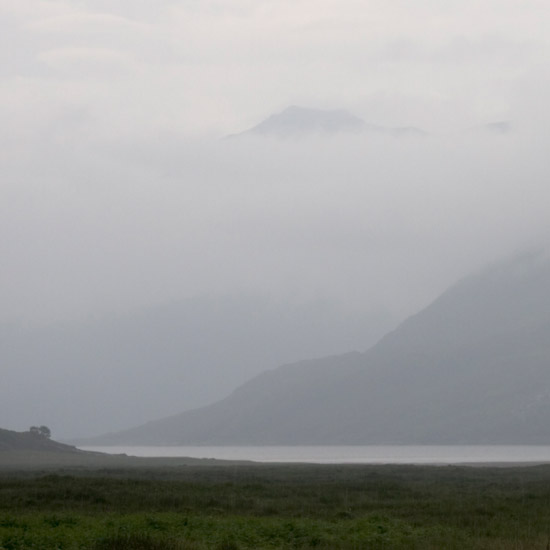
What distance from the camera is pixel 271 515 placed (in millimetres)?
44094

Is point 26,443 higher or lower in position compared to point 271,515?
higher

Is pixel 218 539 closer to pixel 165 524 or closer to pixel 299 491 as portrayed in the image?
pixel 165 524

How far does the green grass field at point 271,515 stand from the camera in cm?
3250

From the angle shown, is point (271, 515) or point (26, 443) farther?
point (26, 443)

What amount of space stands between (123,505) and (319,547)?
1713 cm

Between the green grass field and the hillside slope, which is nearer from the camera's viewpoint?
the green grass field

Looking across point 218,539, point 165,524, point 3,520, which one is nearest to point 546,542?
point 218,539

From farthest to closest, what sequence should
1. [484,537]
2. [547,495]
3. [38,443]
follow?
1. [38,443]
2. [547,495]
3. [484,537]

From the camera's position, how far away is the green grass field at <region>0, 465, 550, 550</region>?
32.5m

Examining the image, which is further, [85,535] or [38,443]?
[38,443]

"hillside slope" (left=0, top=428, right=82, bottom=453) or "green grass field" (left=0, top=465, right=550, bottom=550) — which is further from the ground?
"hillside slope" (left=0, top=428, right=82, bottom=453)

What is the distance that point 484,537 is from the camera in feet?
115

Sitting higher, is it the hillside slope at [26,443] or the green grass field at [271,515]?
the hillside slope at [26,443]

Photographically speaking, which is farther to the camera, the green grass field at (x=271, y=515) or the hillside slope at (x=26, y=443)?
the hillside slope at (x=26, y=443)
